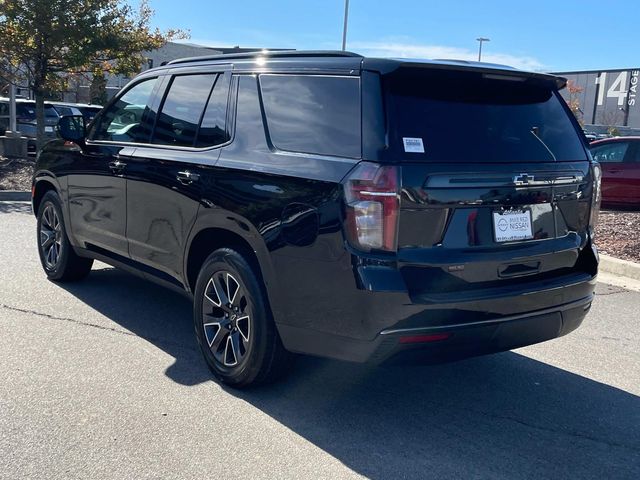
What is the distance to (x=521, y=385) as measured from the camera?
4629 mm

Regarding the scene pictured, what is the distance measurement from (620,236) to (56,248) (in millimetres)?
6934

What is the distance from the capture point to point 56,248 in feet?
21.5

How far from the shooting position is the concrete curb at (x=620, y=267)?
798 centimetres

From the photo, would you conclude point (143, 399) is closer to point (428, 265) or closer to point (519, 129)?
point (428, 265)

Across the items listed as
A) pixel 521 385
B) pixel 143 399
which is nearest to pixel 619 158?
pixel 521 385

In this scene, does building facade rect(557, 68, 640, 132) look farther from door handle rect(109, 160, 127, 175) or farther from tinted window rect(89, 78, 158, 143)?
door handle rect(109, 160, 127, 175)

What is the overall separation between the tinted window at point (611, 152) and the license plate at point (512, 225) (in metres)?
9.70

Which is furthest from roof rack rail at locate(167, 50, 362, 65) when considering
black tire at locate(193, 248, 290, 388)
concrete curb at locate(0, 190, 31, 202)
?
concrete curb at locate(0, 190, 31, 202)

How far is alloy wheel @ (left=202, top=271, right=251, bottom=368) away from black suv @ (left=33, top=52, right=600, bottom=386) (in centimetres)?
1

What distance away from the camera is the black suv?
11.4 ft

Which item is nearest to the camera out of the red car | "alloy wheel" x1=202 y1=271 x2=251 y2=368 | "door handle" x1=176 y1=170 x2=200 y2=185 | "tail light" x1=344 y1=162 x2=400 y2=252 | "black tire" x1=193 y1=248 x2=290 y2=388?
"tail light" x1=344 y1=162 x2=400 y2=252

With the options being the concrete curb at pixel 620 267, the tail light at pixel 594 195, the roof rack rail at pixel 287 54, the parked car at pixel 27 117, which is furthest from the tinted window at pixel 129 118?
the parked car at pixel 27 117

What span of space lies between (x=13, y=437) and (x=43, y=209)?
342cm

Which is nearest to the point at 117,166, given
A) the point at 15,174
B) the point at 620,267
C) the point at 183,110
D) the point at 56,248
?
the point at 183,110
